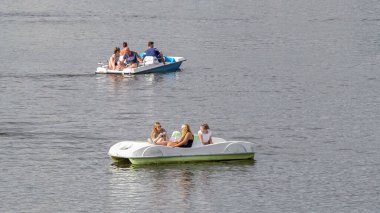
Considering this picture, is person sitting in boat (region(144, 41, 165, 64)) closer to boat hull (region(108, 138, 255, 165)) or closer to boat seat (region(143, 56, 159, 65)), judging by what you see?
boat seat (region(143, 56, 159, 65))

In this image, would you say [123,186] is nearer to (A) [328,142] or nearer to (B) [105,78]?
(A) [328,142]

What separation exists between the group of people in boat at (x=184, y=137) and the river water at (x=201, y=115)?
990mm

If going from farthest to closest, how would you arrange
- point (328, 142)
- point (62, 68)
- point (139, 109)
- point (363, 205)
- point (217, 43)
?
point (217, 43)
point (62, 68)
point (139, 109)
point (328, 142)
point (363, 205)

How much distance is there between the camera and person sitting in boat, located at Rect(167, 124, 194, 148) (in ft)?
159

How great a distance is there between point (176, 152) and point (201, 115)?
15.5 metres

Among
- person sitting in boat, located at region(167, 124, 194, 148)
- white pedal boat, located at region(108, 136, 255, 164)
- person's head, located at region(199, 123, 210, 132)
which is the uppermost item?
person's head, located at region(199, 123, 210, 132)

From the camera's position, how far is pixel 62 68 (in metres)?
86.4

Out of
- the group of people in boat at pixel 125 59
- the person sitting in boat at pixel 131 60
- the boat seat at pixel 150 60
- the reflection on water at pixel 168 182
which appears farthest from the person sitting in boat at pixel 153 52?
the reflection on water at pixel 168 182

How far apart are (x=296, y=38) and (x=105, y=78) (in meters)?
39.1

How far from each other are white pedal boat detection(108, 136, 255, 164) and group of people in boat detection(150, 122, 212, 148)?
25 cm

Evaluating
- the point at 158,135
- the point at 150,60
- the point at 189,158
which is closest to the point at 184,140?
the point at 189,158

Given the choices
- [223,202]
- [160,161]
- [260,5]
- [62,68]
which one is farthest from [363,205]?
[260,5]

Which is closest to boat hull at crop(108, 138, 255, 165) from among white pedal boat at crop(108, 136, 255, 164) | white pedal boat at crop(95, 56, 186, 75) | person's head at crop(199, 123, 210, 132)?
white pedal boat at crop(108, 136, 255, 164)

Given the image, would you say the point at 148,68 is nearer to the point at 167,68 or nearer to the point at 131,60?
the point at 131,60
